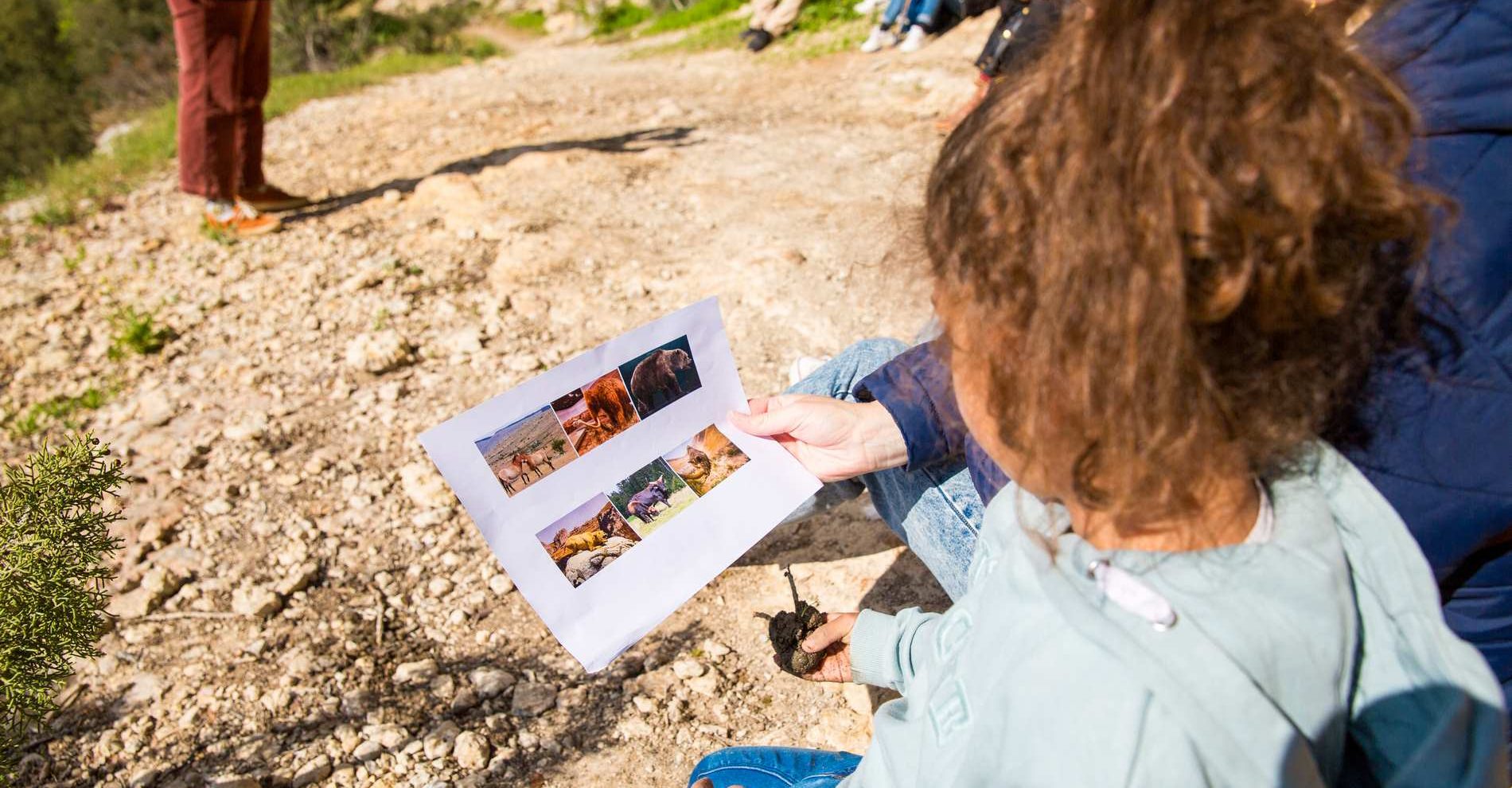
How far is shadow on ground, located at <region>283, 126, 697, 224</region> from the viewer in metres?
4.05

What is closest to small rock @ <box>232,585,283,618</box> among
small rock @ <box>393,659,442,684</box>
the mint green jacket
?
small rock @ <box>393,659,442,684</box>

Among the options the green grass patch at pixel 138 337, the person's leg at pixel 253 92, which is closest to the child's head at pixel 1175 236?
the green grass patch at pixel 138 337

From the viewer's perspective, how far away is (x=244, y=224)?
3.69 metres

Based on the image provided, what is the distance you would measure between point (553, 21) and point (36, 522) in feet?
56.3

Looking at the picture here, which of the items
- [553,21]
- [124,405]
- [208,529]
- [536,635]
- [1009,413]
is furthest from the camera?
[553,21]

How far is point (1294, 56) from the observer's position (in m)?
0.59

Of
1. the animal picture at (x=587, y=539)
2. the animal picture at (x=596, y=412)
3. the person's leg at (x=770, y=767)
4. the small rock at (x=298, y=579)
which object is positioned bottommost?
the small rock at (x=298, y=579)

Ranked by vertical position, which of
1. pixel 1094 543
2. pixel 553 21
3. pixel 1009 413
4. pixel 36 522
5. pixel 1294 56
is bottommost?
pixel 553 21

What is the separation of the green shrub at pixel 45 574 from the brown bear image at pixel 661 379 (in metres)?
0.77

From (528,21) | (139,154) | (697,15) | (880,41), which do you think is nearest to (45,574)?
(139,154)

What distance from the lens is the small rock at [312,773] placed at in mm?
1568

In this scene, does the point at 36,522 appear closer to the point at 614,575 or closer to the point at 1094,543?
the point at 614,575

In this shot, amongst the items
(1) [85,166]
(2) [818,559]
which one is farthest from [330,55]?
(2) [818,559]

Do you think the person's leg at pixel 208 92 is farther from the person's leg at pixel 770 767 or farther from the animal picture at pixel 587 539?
the person's leg at pixel 770 767
